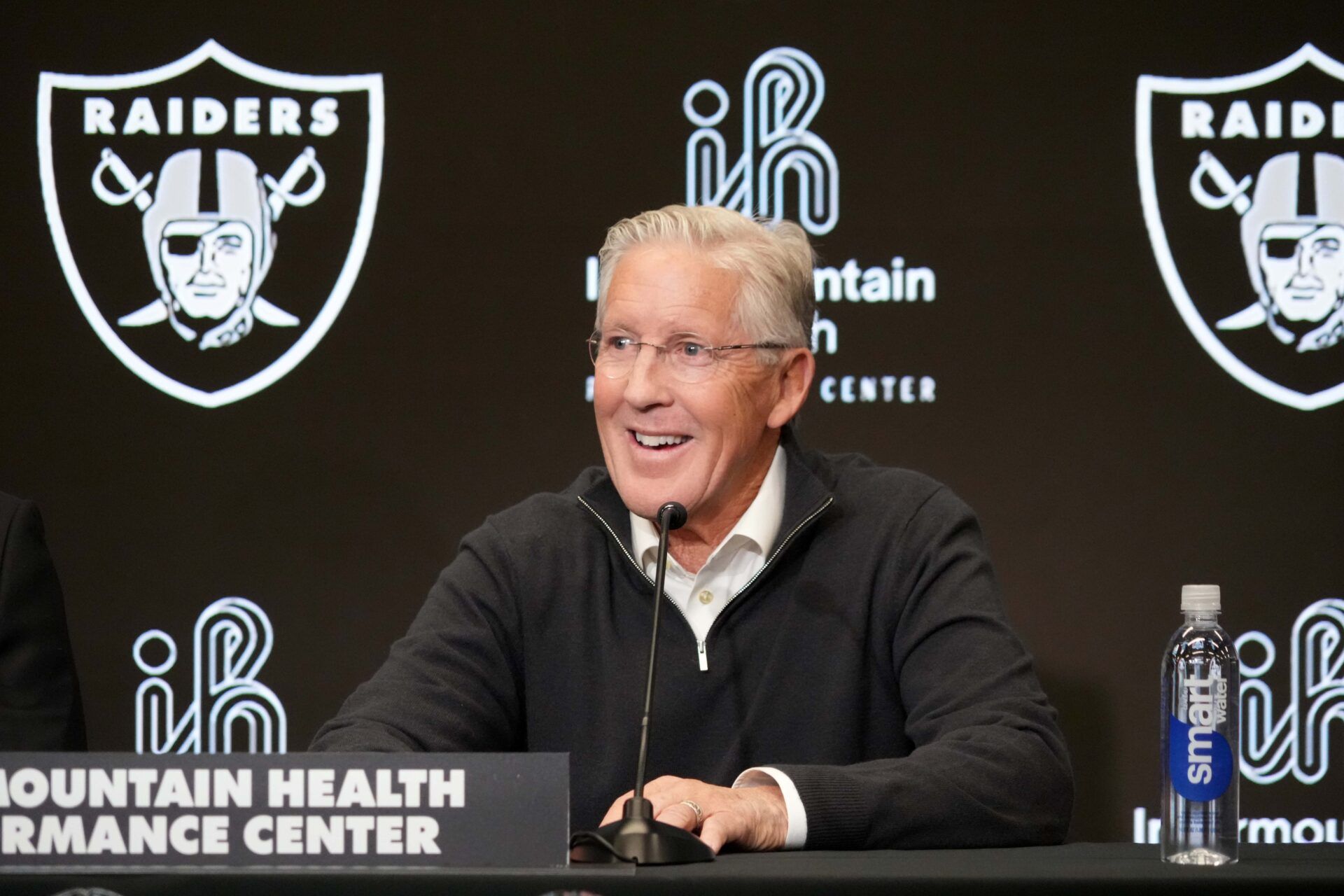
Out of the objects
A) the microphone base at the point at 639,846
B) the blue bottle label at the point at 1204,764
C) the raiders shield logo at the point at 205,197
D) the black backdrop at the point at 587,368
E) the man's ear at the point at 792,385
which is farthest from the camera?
the raiders shield logo at the point at 205,197

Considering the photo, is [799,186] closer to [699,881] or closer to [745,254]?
[745,254]

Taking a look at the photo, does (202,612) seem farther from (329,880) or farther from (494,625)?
(329,880)

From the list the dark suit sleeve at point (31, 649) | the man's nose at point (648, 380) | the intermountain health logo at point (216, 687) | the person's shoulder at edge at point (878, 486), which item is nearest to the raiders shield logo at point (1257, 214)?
the person's shoulder at edge at point (878, 486)

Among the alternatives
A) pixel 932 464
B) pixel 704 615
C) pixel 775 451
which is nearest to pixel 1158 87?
pixel 932 464

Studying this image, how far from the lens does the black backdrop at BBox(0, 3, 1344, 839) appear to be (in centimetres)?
298

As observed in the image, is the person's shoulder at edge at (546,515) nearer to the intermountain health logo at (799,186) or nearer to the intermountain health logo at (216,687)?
the intermountain health logo at (799,186)

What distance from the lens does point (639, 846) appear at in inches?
51.0

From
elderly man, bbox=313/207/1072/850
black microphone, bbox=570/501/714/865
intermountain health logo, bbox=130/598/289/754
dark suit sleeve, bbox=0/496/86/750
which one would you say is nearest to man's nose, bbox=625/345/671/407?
elderly man, bbox=313/207/1072/850

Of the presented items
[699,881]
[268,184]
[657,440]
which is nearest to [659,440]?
[657,440]

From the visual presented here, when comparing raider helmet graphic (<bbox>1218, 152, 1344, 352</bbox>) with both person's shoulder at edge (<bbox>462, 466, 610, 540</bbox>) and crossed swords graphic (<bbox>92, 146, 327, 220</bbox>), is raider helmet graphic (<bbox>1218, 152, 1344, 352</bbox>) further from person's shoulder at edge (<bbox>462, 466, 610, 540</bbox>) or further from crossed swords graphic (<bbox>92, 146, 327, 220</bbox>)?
crossed swords graphic (<bbox>92, 146, 327, 220</bbox>)

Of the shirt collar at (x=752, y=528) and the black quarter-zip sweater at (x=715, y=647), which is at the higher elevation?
the shirt collar at (x=752, y=528)

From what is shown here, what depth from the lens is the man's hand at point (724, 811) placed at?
1.47 m

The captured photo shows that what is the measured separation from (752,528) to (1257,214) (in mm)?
1467

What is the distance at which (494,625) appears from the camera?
2164mm
